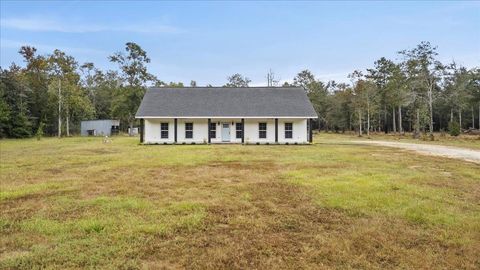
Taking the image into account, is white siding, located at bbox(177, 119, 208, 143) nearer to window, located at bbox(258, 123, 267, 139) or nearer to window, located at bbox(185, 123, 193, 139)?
window, located at bbox(185, 123, 193, 139)

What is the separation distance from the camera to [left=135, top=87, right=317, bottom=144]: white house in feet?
90.3

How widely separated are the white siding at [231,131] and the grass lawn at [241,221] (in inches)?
682

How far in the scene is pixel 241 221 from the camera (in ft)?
18.7

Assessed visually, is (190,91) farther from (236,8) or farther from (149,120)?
(236,8)

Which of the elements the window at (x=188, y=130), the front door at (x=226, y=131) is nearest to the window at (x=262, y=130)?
the front door at (x=226, y=131)

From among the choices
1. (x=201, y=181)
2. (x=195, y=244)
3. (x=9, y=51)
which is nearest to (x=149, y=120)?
(x=201, y=181)

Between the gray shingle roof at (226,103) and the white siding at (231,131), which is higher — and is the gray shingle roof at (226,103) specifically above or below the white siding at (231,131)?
above

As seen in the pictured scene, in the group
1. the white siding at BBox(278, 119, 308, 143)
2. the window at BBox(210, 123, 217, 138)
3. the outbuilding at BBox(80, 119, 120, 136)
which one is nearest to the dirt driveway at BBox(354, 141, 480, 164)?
the white siding at BBox(278, 119, 308, 143)

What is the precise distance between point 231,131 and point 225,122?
0.91m

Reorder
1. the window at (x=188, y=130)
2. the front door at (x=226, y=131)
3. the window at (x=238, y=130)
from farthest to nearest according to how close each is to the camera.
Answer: the front door at (x=226, y=131), the window at (x=238, y=130), the window at (x=188, y=130)

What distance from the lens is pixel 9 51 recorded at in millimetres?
58438

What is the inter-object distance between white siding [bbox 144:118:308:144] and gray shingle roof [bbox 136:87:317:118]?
26.8 inches

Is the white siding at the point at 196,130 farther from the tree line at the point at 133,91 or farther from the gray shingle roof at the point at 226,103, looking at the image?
the tree line at the point at 133,91

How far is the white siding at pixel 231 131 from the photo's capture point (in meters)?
27.8
